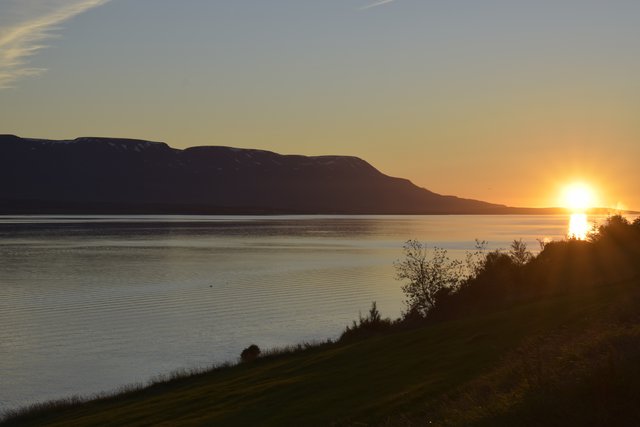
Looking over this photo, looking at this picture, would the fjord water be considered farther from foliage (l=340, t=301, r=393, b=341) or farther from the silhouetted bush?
foliage (l=340, t=301, r=393, b=341)

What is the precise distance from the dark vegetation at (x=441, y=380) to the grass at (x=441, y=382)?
1.5 inches

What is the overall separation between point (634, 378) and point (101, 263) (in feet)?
314

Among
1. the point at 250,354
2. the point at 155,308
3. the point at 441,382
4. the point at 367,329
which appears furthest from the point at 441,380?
the point at 155,308

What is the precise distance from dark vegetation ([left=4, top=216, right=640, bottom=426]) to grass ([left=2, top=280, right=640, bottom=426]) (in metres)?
0.04

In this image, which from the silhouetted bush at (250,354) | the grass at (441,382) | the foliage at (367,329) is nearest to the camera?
the grass at (441,382)

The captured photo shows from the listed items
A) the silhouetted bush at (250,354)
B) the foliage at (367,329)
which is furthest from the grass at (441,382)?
the foliage at (367,329)

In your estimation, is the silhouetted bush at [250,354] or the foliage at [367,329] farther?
the foliage at [367,329]

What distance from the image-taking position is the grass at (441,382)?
1208cm

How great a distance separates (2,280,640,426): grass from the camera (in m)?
12.1

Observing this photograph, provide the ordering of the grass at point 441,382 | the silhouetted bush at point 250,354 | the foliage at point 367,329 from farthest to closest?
the foliage at point 367,329 → the silhouetted bush at point 250,354 → the grass at point 441,382

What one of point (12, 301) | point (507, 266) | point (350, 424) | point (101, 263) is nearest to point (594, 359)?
point (350, 424)

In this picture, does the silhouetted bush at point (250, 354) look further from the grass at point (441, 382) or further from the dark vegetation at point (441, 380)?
the grass at point (441, 382)

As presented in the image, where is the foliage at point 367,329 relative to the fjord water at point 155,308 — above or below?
above

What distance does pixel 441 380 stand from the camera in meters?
19.2
